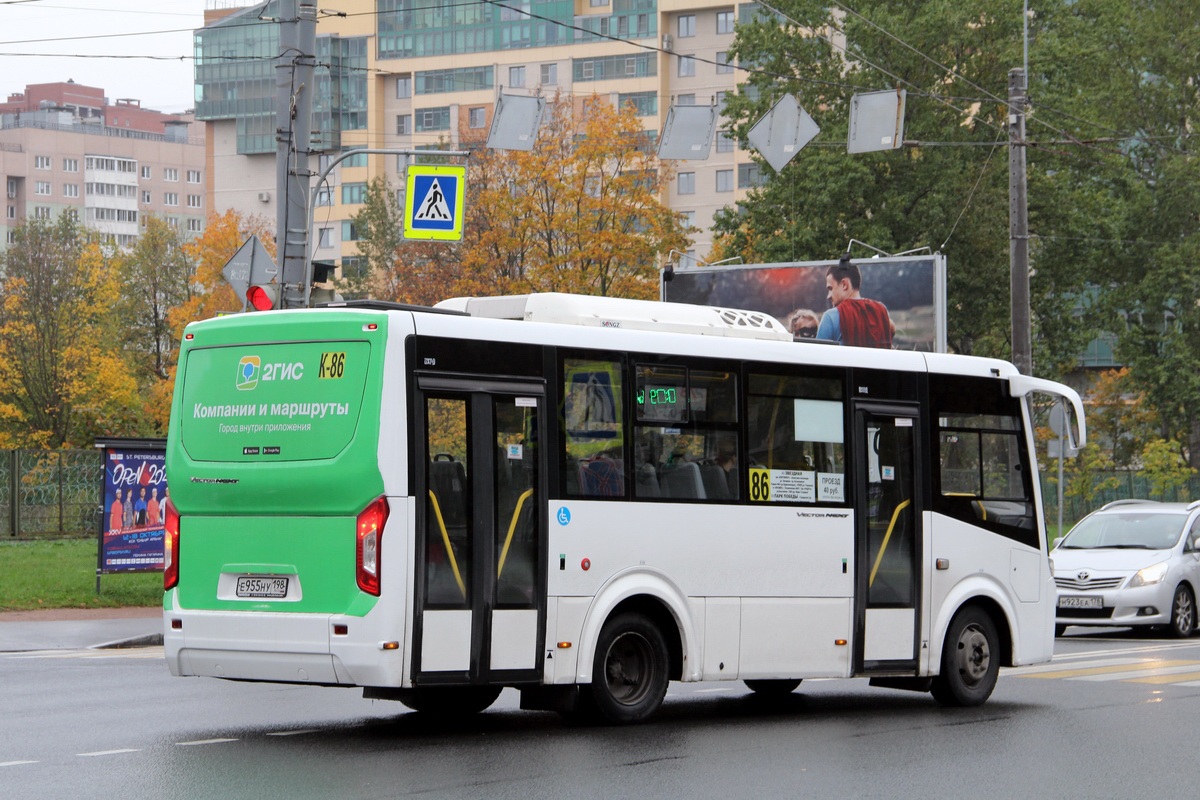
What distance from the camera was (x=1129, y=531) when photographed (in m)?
24.8

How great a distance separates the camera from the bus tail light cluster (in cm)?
1119

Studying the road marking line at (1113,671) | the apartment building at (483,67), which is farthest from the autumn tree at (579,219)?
the apartment building at (483,67)

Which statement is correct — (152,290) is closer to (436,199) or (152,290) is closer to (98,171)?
(436,199)

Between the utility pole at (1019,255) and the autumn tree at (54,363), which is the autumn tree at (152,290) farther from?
the utility pole at (1019,255)

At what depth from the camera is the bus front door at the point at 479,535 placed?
37.7 feet

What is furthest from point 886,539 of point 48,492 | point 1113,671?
point 48,492

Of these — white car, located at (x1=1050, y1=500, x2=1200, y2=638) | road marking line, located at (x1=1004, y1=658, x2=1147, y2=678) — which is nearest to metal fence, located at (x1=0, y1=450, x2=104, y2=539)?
white car, located at (x1=1050, y1=500, x2=1200, y2=638)

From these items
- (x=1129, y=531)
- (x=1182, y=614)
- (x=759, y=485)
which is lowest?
(x=1182, y=614)

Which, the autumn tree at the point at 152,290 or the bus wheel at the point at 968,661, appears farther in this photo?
the autumn tree at the point at 152,290

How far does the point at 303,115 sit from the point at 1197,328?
48998 millimetres

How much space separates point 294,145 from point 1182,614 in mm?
12341

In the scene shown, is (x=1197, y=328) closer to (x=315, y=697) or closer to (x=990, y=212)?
(x=990, y=212)

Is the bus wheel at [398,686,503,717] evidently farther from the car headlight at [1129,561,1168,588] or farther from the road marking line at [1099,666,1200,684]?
the car headlight at [1129,561,1168,588]

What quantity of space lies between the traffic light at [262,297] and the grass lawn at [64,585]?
23.6 feet
